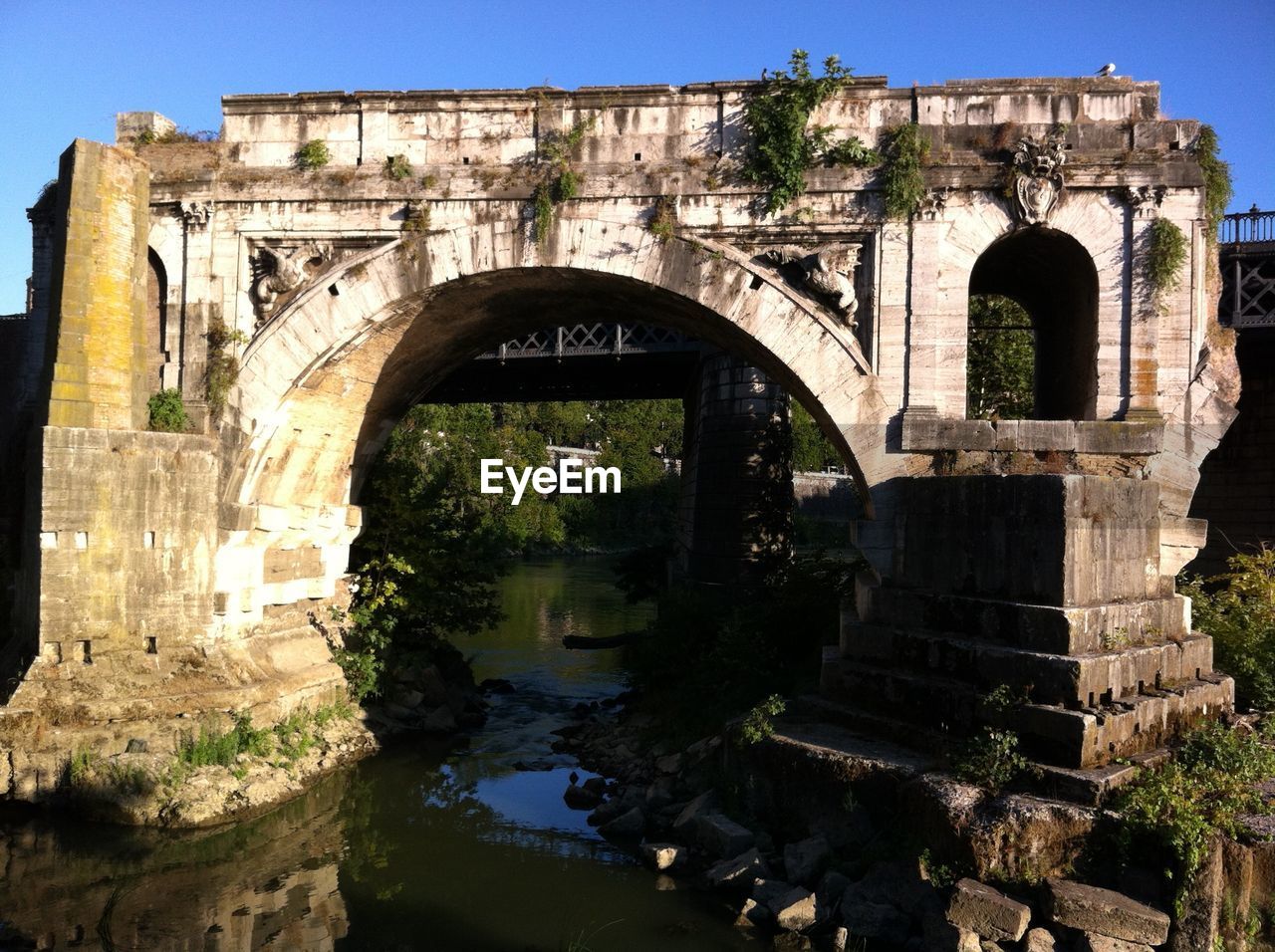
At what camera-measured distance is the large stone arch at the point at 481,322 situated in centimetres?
825

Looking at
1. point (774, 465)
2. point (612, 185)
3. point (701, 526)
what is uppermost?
point (612, 185)

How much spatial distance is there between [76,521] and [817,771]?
6.40 metres

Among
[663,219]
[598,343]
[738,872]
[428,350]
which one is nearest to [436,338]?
[428,350]

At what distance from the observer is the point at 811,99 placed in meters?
8.45

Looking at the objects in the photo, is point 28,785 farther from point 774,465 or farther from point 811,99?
point 774,465

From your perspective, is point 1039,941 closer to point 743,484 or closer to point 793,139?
point 793,139

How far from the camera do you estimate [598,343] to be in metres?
19.2

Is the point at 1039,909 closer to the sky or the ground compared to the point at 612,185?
→ closer to the ground

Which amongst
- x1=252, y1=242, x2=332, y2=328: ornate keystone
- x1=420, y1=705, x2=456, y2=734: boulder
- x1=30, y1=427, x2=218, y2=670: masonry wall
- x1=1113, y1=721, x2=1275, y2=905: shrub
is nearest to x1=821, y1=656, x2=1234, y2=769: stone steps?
x1=1113, y1=721, x2=1275, y2=905: shrub

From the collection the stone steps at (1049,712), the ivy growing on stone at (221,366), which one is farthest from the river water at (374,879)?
the ivy growing on stone at (221,366)

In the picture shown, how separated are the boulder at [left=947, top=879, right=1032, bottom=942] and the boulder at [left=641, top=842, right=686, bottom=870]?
7.89ft

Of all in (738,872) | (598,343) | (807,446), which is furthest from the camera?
(807,446)

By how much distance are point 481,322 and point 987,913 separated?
24.3 feet

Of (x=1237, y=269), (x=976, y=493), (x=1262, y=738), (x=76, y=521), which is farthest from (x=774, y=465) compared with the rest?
(x=76, y=521)
